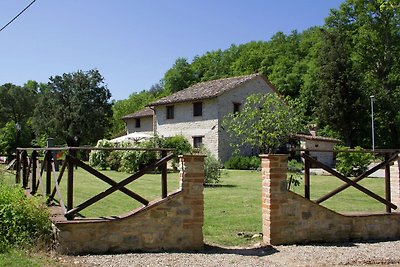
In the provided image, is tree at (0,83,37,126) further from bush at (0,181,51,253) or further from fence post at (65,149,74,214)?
fence post at (65,149,74,214)

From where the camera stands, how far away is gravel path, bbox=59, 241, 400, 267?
579 cm

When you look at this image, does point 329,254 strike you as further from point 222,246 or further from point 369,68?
point 369,68

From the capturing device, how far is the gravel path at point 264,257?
579 centimetres

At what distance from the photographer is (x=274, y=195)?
6.87 meters

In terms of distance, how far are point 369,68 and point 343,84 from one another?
8.24 m

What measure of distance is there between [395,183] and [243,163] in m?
20.2

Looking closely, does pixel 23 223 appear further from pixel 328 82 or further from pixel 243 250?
pixel 328 82

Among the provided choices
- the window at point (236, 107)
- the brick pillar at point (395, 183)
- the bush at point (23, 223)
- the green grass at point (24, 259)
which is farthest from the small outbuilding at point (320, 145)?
the green grass at point (24, 259)

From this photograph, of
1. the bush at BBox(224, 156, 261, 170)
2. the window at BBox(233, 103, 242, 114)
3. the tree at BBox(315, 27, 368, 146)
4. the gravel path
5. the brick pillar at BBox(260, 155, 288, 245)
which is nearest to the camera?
the gravel path

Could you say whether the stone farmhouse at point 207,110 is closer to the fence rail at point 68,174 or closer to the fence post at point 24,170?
the fence post at point 24,170

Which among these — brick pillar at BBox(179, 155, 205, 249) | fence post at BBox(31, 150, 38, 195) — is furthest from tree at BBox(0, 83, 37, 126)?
brick pillar at BBox(179, 155, 205, 249)

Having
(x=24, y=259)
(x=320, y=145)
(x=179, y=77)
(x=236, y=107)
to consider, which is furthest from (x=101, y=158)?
(x=179, y=77)

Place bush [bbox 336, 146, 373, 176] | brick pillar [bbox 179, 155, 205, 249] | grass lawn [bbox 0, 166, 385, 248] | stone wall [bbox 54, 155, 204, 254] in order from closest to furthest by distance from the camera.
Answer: stone wall [bbox 54, 155, 204, 254] < brick pillar [bbox 179, 155, 205, 249] < grass lawn [bbox 0, 166, 385, 248] < bush [bbox 336, 146, 373, 176]

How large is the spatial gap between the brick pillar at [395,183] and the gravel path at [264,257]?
1.51m
